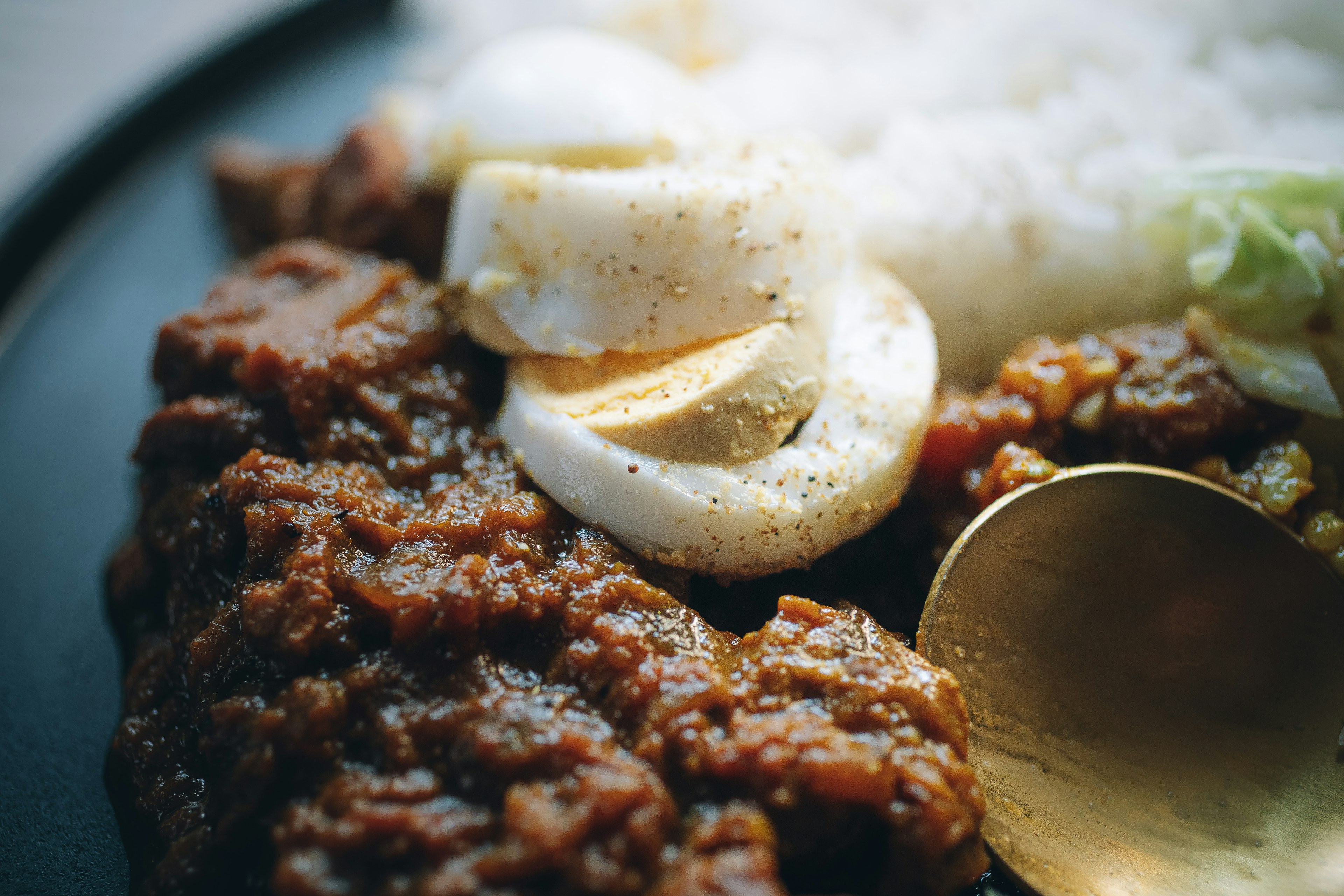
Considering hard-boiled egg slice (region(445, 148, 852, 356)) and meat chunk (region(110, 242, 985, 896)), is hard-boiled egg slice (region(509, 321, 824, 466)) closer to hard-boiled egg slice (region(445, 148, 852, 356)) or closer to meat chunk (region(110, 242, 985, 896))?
hard-boiled egg slice (region(445, 148, 852, 356))

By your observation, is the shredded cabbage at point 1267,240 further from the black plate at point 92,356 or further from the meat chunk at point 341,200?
the black plate at point 92,356

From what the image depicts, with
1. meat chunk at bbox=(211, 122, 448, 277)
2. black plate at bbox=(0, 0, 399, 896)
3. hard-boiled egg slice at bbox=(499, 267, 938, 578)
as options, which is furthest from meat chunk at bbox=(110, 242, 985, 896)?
meat chunk at bbox=(211, 122, 448, 277)

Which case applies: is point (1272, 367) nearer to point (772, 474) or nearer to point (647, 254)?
point (772, 474)

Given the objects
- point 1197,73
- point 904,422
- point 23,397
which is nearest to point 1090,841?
point 904,422

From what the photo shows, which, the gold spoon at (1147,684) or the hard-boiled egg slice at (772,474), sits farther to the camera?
the hard-boiled egg slice at (772,474)

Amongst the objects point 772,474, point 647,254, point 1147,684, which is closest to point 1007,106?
point 647,254

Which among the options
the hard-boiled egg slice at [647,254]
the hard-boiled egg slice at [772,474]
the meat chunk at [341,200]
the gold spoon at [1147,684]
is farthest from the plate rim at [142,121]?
the gold spoon at [1147,684]
